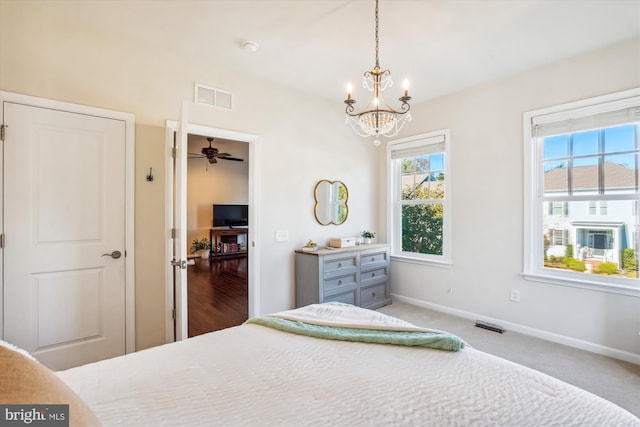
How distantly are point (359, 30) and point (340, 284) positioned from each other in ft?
8.38

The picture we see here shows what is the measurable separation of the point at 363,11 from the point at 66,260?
2877 millimetres

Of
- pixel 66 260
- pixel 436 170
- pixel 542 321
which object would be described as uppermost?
pixel 436 170

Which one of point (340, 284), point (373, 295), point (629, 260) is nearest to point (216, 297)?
point (340, 284)

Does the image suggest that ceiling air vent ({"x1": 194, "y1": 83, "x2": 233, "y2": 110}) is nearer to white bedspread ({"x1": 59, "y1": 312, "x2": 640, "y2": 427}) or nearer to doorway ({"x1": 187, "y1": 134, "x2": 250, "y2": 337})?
white bedspread ({"x1": 59, "y1": 312, "x2": 640, "y2": 427})

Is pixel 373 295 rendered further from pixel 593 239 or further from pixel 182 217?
pixel 182 217

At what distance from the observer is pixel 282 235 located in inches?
136

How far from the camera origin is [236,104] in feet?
10.1

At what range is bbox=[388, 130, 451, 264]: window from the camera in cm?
380

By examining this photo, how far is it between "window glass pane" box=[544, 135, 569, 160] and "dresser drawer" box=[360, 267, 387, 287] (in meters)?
2.22

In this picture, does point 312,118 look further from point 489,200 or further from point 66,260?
point 66,260

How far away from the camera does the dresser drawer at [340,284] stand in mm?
3346

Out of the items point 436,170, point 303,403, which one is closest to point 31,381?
point 303,403

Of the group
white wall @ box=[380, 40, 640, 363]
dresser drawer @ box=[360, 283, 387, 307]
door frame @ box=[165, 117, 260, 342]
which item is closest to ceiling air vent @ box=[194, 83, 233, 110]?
door frame @ box=[165, 117, 260, 342]

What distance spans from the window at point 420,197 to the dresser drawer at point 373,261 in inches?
14.4
